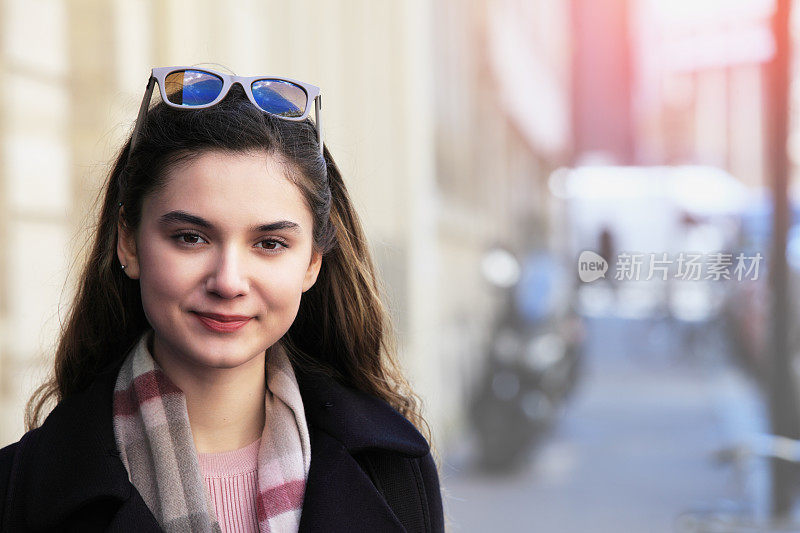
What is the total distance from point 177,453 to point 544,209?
4054mm

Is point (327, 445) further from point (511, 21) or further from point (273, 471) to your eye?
point (511, 21)

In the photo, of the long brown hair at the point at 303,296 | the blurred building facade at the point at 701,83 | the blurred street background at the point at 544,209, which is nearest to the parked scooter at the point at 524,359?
the blurred street background at the point at 544,209

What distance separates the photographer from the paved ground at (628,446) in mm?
4961

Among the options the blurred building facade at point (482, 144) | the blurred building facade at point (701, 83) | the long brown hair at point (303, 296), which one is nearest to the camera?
the long brown hair at point (303, 296)

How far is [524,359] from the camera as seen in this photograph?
543 centimetres

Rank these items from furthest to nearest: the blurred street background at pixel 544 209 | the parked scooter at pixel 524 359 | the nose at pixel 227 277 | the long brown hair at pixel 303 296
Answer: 1. the parked scooter at pixel 524 359
2. the blurred street background at pixel 544 209
3. the long brown hair at pixel 303 296
4. the nose at pixel 227 277

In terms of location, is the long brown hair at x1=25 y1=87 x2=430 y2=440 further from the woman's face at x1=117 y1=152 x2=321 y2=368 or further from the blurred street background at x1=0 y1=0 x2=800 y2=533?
the blurred street background at x1=0 y1=0 x2=800 y2=533

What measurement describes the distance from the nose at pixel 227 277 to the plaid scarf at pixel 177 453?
0.71 feet

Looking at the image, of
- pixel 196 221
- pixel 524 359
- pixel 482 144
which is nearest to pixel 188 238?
pixel 196 221

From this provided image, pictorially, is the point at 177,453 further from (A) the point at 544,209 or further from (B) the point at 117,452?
(A) the point at 544,209

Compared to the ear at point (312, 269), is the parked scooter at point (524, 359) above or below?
below

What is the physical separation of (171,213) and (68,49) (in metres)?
2.98

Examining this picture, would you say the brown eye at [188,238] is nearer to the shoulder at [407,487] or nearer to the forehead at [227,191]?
the forehead at [227,191]

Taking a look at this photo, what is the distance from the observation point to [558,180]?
5.21 meters
